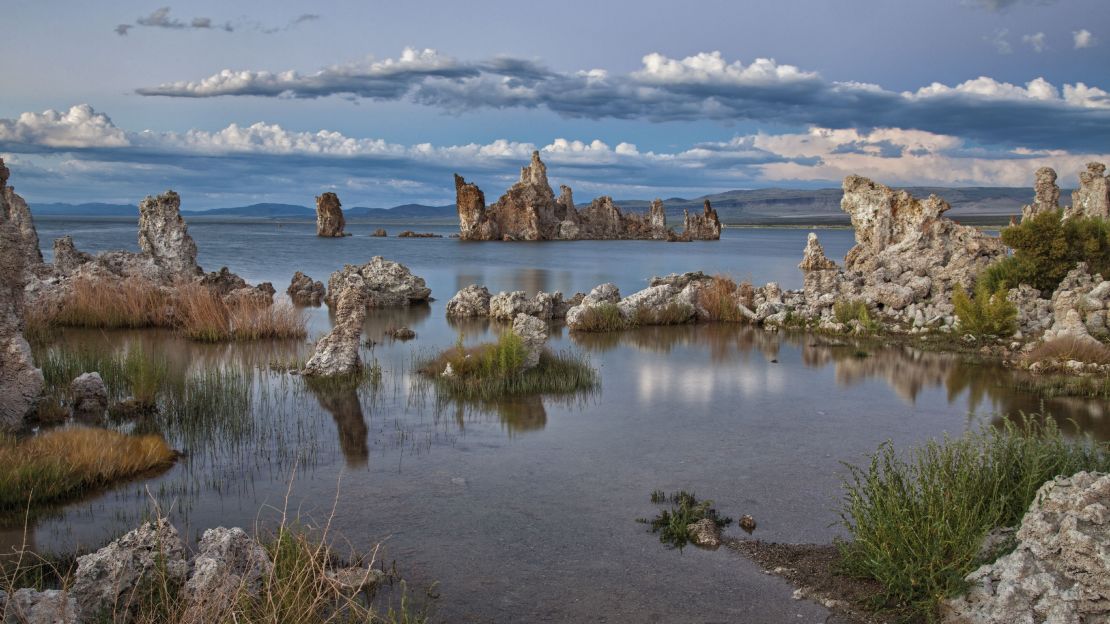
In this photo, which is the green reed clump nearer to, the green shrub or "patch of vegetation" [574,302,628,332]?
the green shrub

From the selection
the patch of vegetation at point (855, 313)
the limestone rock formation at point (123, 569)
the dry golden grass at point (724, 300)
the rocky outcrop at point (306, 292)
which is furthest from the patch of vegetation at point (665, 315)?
the limestone rock formation at point (123, 569)

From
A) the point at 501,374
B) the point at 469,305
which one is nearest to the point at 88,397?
the point at 501,374

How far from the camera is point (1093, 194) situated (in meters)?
24.9

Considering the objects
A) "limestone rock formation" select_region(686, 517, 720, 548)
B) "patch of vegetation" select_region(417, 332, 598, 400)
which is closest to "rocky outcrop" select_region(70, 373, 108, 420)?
"patch of vegetation" select_region(417, 332, 598, 400)

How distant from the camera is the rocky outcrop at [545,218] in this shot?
103375mm

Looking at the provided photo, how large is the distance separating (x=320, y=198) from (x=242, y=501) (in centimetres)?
11064

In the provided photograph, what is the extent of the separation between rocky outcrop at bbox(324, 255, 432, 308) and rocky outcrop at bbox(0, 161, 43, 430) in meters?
13.4

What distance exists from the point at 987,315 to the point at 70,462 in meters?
15.2

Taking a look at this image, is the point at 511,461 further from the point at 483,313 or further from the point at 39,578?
the point at 483,313

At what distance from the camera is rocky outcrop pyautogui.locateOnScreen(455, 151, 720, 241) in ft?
339

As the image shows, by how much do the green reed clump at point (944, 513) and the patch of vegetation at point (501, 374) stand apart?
647 cm

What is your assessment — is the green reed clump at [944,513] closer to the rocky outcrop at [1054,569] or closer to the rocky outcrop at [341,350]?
the rocky outcrop at [1054,569]

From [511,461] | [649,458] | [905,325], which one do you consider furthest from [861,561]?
[905,325]

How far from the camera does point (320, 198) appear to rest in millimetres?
112875
